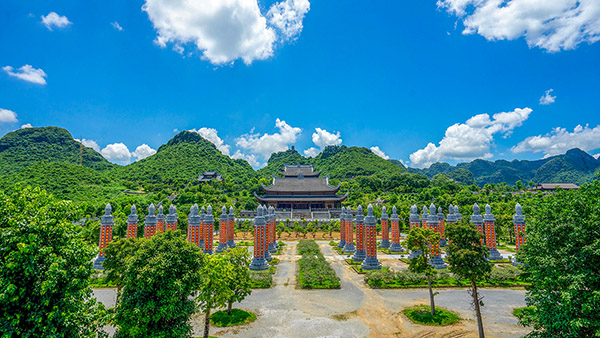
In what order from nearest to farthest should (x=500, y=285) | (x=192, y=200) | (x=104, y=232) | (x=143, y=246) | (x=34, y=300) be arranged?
(x=34, y=300) → (x=143, y=246) → (x=500, y=285) → (x=104, y=232) → (x=192, y=200)

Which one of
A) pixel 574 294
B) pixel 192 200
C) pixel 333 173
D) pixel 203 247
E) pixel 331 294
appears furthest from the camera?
pixel 333 173

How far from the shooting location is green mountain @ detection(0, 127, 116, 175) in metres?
80.1

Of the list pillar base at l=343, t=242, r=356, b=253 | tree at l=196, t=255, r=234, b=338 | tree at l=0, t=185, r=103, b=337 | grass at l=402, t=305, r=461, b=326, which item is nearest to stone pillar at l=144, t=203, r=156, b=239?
tree at l=196, t=255, r=234, b=338

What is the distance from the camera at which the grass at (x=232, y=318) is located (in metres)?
13.6

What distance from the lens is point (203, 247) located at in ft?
93.8

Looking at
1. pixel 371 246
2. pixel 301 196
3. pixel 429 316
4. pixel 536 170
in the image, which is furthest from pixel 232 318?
pixel 536 170

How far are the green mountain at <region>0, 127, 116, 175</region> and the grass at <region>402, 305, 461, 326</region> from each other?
96816 millimetres

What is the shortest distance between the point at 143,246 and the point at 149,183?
249 feet

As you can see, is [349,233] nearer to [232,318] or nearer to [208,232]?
[208,232]

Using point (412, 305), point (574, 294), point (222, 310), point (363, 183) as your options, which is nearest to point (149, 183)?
point (363, 183)

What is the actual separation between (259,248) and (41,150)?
319 ft

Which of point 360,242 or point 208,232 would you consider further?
point 208,232

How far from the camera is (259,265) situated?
23703 mm

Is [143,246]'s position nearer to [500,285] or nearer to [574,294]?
[574,294]
